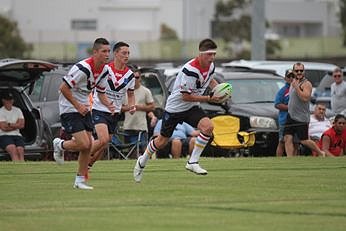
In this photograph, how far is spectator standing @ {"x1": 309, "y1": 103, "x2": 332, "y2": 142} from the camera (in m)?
25.4

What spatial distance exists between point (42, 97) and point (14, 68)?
4.35ft

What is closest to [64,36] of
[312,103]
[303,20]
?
[303,20]

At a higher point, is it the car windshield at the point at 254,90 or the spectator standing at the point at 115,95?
the spectator standing at the point at 115,95

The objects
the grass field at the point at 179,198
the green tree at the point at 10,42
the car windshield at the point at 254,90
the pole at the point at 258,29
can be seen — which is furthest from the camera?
the green tree at the point at 10,42

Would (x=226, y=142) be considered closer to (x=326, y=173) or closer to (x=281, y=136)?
(x=281, y=136)

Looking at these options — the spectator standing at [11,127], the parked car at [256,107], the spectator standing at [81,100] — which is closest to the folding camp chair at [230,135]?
the parked car at [256,107]

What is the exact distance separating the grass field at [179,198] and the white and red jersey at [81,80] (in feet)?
3.85

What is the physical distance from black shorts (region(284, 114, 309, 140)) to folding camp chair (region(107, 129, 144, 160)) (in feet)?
10.0

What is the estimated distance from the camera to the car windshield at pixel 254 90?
85.5 ft

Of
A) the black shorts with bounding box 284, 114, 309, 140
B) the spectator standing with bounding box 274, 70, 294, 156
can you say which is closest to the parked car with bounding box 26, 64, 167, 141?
the spectator standing with bounding box 274, 70, 294, 156

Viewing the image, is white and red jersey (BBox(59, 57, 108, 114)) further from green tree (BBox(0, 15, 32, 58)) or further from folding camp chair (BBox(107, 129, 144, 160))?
green tree (BBox(0, 15, 32, 58))

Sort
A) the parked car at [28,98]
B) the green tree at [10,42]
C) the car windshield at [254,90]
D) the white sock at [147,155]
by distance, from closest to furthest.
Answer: the white sock at [147,155]
the parked car at [28,98]
the car windshield at [254,90]
the green tree at [10,42]

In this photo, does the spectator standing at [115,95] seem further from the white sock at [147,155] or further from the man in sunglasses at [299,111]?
the man in sunglasses at [299,111]

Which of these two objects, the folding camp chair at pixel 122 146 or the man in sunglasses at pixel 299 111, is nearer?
the man in sunglasses at pixel 299 111
